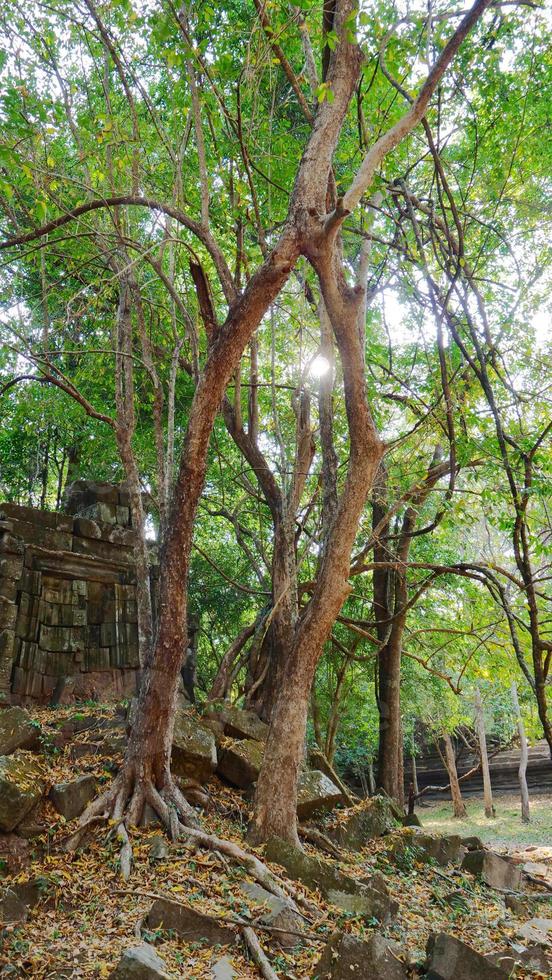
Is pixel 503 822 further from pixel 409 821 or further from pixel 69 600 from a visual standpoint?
pixel 69 600

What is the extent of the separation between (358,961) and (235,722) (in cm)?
382

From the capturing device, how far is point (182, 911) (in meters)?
3.82

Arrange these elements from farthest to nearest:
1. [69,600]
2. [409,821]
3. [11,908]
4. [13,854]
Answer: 1. [69,600]
2. [409,821]
3. [13,854]
4. [11,908]

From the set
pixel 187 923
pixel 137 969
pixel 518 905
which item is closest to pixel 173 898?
pixel 187 923

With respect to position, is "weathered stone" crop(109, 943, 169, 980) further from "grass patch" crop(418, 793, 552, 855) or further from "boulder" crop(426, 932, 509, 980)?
"grass patch" crop(418, 793, 552, 855)

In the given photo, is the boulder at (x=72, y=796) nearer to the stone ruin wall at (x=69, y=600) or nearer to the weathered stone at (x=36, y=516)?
the stone ruin wall at (x=69, y=600)

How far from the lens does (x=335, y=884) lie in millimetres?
4734

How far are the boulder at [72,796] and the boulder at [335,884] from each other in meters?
1.48

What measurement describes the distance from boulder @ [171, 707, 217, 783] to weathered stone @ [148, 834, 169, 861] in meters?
1.29

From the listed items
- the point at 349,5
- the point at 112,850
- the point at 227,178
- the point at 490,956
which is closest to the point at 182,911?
the point at 112,850

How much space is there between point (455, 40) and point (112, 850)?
5.66m

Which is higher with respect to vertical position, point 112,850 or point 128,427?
point 128,427

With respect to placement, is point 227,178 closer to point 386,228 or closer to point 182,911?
point 386,228

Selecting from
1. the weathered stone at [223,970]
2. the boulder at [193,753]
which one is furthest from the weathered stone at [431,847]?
the weathered stone at [223,970]
